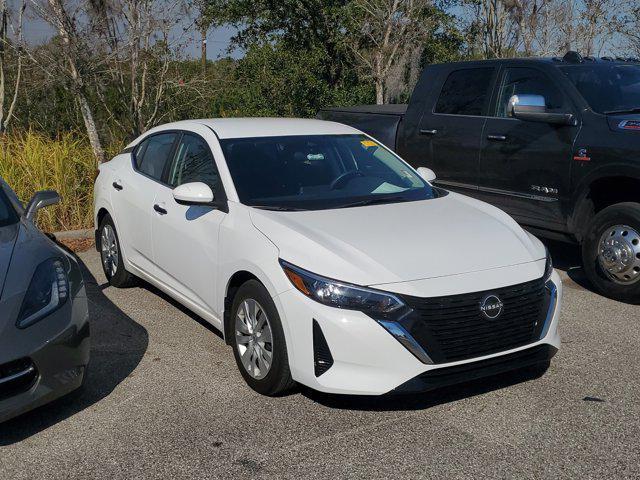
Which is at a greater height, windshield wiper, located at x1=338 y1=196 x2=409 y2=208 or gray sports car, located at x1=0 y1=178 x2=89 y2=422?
windshield wiper, located at x1=338 y1=196 x2=409 y2=208

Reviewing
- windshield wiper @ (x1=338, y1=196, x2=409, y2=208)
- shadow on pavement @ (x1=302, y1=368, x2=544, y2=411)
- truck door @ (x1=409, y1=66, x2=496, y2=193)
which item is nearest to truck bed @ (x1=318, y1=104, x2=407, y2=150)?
truck door @ (x1=409, y1=66, x2=496, y2=193)

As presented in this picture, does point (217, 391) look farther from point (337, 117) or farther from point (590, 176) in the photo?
point (337, 117)

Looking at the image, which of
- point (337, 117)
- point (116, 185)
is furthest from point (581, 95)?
point (116, 185)

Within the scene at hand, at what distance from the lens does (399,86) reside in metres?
14.6

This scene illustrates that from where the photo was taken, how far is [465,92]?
7723mm

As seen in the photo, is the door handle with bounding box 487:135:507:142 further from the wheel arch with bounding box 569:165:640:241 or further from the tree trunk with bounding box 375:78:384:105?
the tree trunk with bounding box 375:78:384:105

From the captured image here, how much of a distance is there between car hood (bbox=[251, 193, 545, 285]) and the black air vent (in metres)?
0.30

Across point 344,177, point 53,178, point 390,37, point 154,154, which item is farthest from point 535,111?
point 390,37

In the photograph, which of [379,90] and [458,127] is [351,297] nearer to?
[458,127]

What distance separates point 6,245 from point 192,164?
1599mm

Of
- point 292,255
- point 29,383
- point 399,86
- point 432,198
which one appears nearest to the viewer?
point 29,383

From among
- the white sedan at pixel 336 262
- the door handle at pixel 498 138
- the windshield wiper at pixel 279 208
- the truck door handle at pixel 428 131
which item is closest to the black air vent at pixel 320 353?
the white sedan at pixel 336 262

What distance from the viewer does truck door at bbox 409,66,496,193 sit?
24.3 feet

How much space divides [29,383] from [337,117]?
606 centimetres
